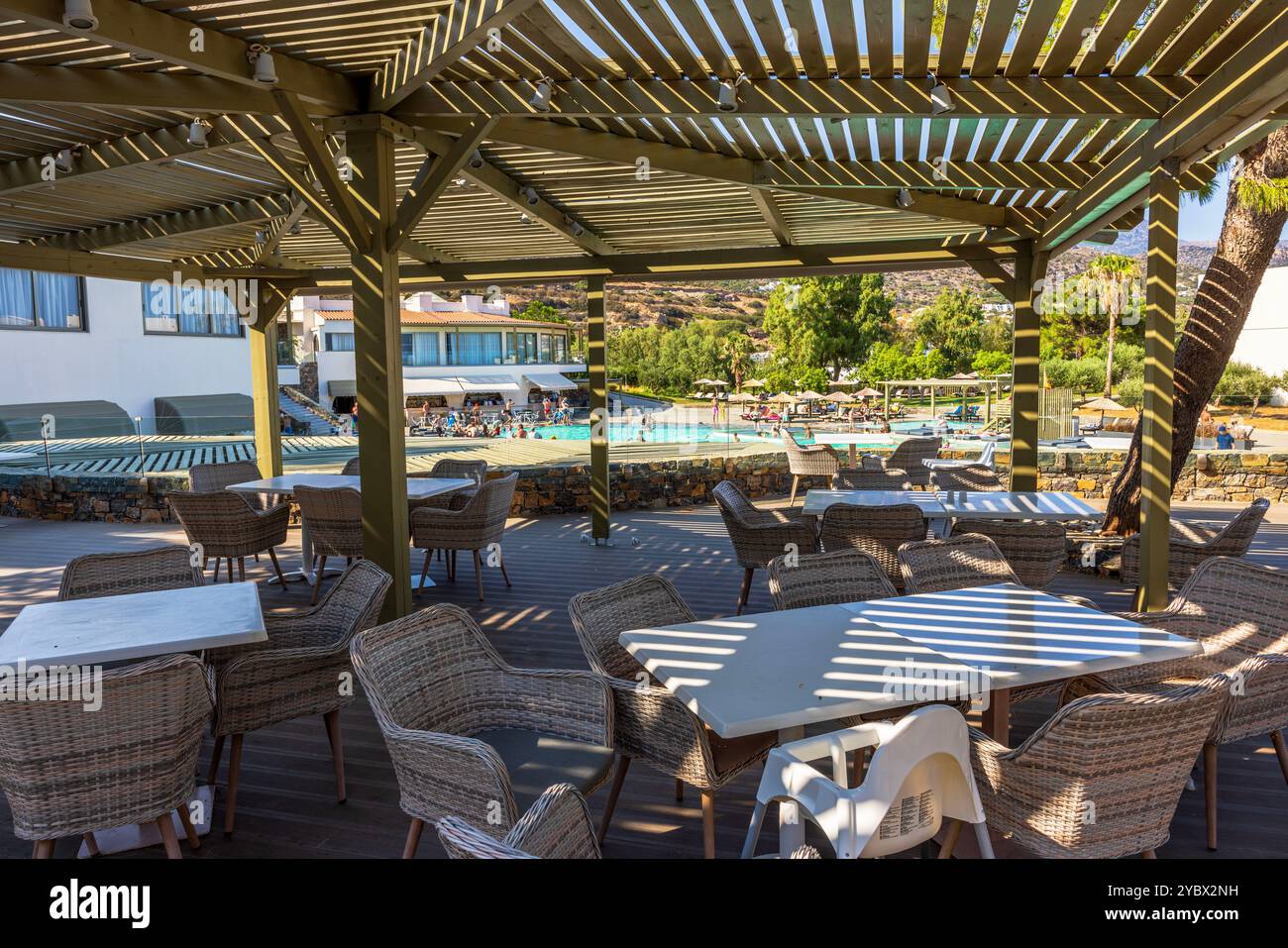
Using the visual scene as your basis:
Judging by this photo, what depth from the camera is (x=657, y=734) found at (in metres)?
2.91

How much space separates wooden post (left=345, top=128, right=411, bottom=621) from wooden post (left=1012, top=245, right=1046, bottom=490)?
5728 mm

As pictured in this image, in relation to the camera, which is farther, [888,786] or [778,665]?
[778,665]

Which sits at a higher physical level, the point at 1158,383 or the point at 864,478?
the point at 1158,383

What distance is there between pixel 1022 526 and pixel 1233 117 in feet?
7.56

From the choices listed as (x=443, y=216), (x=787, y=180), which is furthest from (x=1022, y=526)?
(x=443, y=216)

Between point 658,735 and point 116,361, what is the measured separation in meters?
24.1

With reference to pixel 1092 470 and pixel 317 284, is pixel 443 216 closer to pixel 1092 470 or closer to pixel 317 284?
pixel 317 284

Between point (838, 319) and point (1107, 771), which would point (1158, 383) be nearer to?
point (1107, 771)

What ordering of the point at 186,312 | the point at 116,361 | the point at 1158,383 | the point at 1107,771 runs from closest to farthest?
the point at 1107,771
the point at 1158,383
the point at 116,361
the point at 186,312

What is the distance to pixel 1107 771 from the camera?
7.80 ft

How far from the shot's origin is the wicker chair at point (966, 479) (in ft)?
27.4

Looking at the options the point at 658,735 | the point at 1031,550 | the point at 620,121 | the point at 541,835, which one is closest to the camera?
the point at 541,835

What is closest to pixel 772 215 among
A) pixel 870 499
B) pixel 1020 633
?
pixel 870 499

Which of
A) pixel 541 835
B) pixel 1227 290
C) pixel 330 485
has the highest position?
pixel 1227 290
